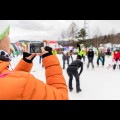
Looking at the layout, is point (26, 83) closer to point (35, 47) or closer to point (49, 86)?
point (49, 86)

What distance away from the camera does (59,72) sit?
1.42 metres

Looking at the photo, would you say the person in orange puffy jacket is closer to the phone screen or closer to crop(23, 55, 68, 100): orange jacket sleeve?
crop(23, 55, 68, 100): orange jacket sleeve

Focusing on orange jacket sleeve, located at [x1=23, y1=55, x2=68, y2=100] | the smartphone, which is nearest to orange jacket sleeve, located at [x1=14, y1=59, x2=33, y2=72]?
the smartphone

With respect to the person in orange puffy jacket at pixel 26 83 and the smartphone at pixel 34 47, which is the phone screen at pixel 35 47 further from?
the person in orange puffy jacket at pixel 26 83

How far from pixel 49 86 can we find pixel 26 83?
0.56ft

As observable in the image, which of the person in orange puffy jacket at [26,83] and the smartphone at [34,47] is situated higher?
the smartphone at [34,47]

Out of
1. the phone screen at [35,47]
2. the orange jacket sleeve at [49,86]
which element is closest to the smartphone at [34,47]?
the phone screen at [35,47]

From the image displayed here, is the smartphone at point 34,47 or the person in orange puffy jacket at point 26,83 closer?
the person in orange puffy jacket at point 26,83

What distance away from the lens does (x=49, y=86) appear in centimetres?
123

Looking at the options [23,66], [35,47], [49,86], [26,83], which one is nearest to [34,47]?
[35,47]

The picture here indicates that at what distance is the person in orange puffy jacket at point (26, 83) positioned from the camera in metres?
1.08
